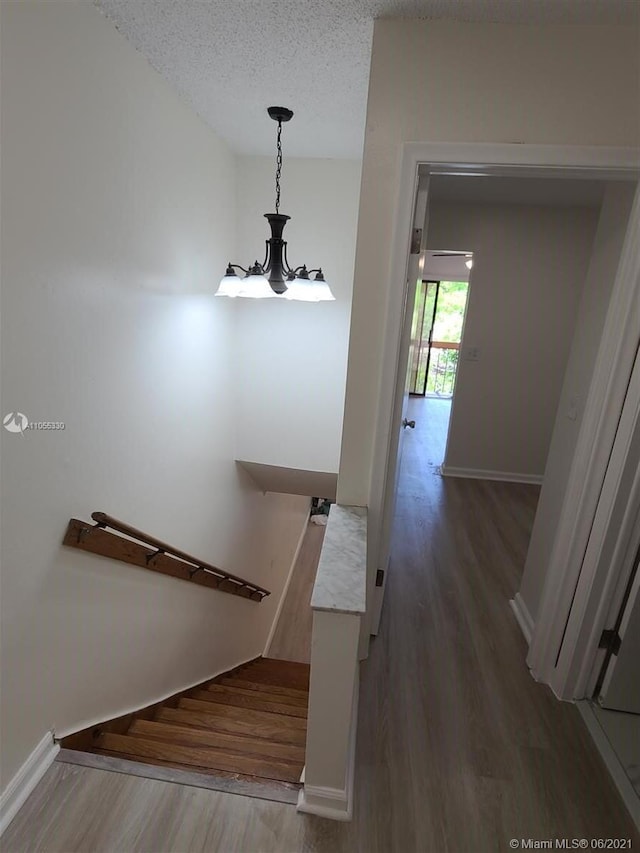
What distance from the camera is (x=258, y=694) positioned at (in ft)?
9.53

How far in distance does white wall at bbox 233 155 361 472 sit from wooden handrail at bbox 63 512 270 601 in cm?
120

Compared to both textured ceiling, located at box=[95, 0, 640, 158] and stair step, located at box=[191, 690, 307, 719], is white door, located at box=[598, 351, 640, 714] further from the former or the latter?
stair step, located at box=[191, 690, 307, 719]

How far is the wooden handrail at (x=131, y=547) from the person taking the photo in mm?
1618

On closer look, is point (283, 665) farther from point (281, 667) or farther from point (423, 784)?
point (423, 784)

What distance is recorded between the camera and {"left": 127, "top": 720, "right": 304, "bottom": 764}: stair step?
1890 millimetres

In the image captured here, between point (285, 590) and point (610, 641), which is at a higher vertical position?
point (610, 641)

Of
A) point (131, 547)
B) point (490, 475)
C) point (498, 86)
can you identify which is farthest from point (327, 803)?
point (490, 475)

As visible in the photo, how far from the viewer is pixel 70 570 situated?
63.6 inches

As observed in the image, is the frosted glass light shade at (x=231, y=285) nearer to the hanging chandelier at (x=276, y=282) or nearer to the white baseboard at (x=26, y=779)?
the hanging chandelier at (x=276, y=282)

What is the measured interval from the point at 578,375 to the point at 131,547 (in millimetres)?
2109

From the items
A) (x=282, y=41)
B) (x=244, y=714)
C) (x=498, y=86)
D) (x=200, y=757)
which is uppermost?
(x=282, y=41)

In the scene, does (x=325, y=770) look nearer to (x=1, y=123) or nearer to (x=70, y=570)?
(x=70, y=570)

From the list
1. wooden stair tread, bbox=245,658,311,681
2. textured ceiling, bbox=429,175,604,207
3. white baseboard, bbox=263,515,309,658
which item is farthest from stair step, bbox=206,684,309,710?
textured ceiling, bbox=429,175,604,207

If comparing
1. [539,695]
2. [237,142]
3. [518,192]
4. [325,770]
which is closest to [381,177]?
[237,142]
